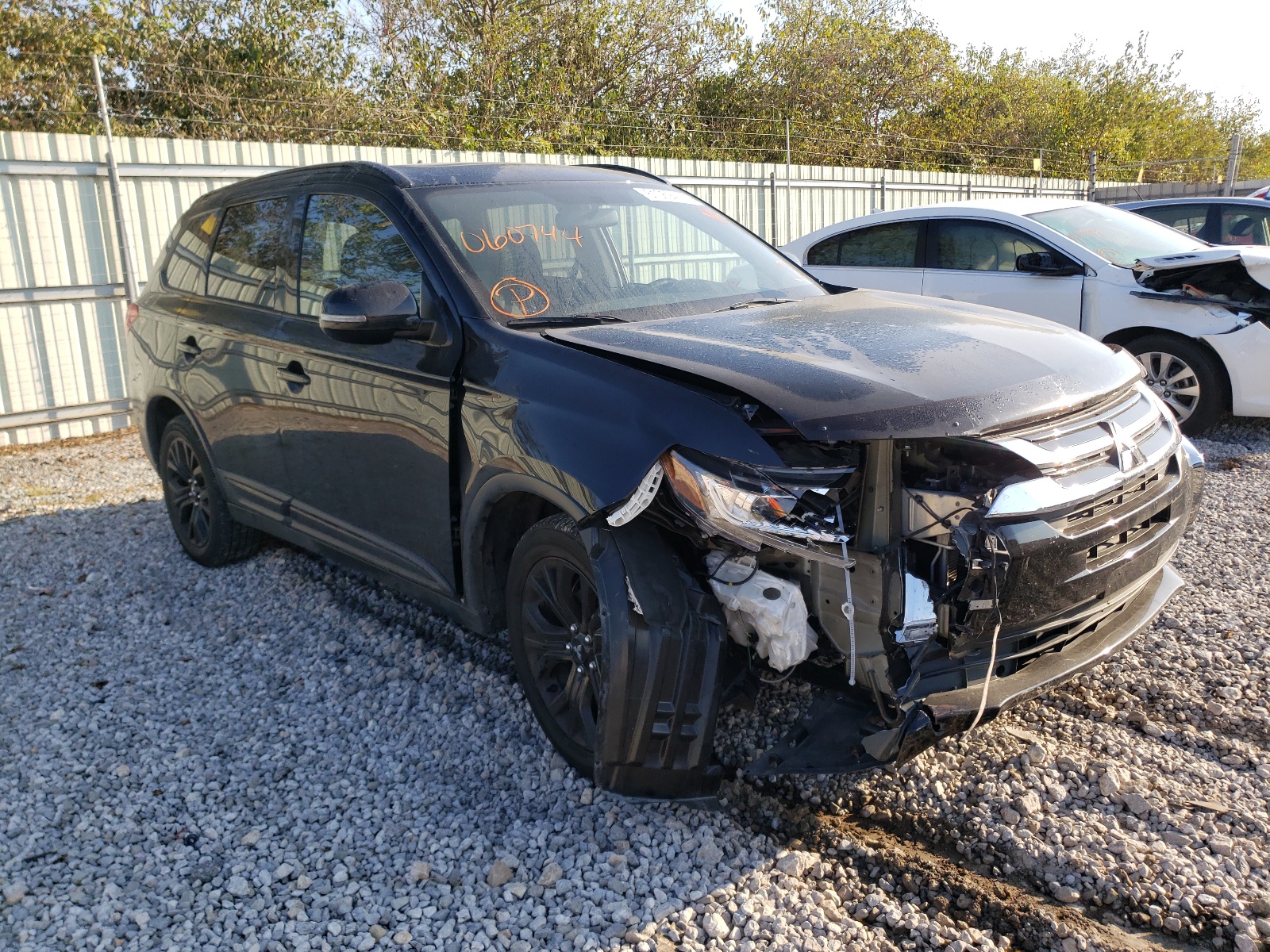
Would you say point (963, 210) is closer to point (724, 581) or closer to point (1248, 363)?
point (1248, 363)

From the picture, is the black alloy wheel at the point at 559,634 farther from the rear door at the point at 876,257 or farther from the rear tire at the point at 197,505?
the rear door at the point at 876,257

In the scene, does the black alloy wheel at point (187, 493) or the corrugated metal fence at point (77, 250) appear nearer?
the black alloy wheel at point (187, 493)

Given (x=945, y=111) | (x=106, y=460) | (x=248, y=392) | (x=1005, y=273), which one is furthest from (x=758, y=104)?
(x=248, y=392)

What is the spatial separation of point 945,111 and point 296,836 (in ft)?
93.8

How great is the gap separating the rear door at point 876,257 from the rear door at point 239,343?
4767 millimetres

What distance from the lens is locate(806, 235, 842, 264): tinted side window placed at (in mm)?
8609

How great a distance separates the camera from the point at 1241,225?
1000cm

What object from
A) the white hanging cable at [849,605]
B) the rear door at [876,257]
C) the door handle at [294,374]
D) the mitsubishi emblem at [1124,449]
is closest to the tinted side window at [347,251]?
the door handle at [294,374]

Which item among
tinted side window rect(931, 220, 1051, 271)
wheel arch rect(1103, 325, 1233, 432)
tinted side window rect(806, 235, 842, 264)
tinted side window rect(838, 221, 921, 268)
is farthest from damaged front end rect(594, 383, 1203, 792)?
tinted side window rect(806, 235, 842, 264)

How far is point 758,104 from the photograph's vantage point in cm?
2319

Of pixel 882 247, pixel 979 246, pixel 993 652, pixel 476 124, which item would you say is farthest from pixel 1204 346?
pixel 476 124

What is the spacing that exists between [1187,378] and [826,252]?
305 centimetres

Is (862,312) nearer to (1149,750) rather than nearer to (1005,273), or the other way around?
(1149,750)

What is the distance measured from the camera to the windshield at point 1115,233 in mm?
7426
